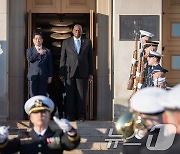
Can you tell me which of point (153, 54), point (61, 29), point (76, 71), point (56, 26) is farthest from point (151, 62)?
point (56, 26)

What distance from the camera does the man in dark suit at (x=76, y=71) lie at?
1170cm

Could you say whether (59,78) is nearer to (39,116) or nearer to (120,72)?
(120,72)

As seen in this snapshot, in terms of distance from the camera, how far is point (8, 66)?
12633mm

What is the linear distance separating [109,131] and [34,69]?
1.87 metres

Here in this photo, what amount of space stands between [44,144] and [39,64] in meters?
6.22

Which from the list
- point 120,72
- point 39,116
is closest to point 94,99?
point 120,72

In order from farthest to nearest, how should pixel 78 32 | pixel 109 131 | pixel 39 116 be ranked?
1. pixel 78 32
2. pixel 109 131
3. pixel 39 116

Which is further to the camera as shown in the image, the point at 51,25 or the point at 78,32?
the point at 51,25

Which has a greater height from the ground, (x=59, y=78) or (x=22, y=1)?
(x=22, y=1)

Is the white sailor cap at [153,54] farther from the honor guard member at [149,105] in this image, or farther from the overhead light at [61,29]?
the honor guard member at [149,105]

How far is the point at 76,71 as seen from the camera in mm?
11727

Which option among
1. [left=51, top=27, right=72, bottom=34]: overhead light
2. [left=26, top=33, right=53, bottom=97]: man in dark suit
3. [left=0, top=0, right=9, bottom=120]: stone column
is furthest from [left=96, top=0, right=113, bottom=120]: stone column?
[left=0, top=0, right=9, bottom=120]: stone column

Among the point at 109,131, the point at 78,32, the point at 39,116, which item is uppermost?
the point at 78,32

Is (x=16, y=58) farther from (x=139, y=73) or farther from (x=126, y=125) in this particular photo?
(x=126, y=125)
